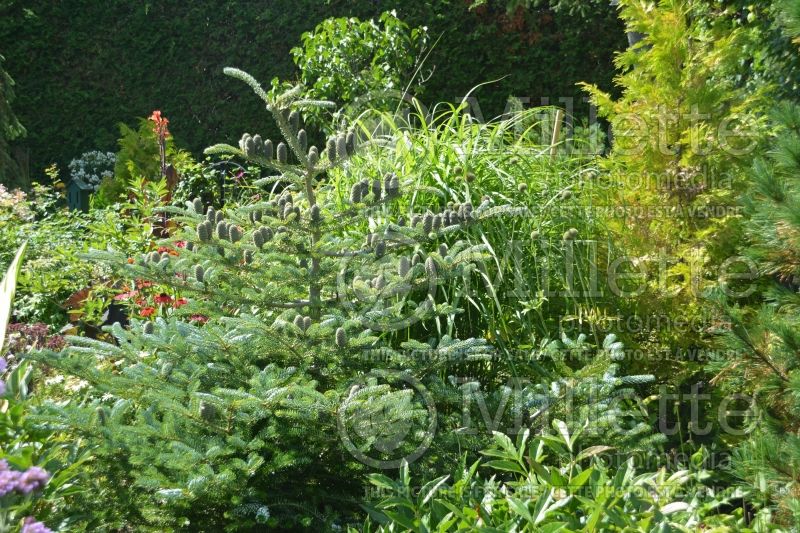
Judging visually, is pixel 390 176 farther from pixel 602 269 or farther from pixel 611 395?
pixel 602 269

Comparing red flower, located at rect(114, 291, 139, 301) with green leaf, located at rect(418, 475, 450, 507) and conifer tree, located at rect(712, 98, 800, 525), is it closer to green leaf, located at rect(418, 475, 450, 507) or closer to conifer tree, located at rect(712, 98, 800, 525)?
green leaf, located at rect(418, 475, 450, 507)

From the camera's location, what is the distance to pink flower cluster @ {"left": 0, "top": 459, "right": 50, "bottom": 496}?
1.80 metres

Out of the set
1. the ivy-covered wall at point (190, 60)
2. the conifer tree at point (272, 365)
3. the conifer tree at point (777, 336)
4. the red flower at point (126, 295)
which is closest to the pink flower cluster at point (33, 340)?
the red flower at point (126, 295)

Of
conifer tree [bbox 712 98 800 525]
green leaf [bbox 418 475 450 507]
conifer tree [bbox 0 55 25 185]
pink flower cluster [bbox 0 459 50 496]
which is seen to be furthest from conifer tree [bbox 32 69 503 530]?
conifer tree [bbox 0 55 25 185]

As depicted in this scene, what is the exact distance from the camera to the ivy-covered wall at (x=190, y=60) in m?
8.92

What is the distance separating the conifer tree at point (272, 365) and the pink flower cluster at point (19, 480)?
1.72 feet

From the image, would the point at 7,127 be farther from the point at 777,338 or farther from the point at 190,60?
the point at 777,338

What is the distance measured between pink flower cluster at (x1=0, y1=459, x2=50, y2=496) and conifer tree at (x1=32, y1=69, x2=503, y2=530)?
52cm

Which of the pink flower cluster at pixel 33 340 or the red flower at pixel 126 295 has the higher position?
the red flower at pixel 126 295

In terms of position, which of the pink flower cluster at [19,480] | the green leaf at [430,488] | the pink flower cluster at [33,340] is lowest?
the green leaf at [430,488]

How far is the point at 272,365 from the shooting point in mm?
2750

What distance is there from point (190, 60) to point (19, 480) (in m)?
8.49

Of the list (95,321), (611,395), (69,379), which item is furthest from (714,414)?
(95,321)

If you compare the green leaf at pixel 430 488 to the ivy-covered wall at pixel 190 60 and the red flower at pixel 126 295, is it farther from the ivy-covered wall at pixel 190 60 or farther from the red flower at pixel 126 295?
the ivy-covered wall at pixel 190 60
